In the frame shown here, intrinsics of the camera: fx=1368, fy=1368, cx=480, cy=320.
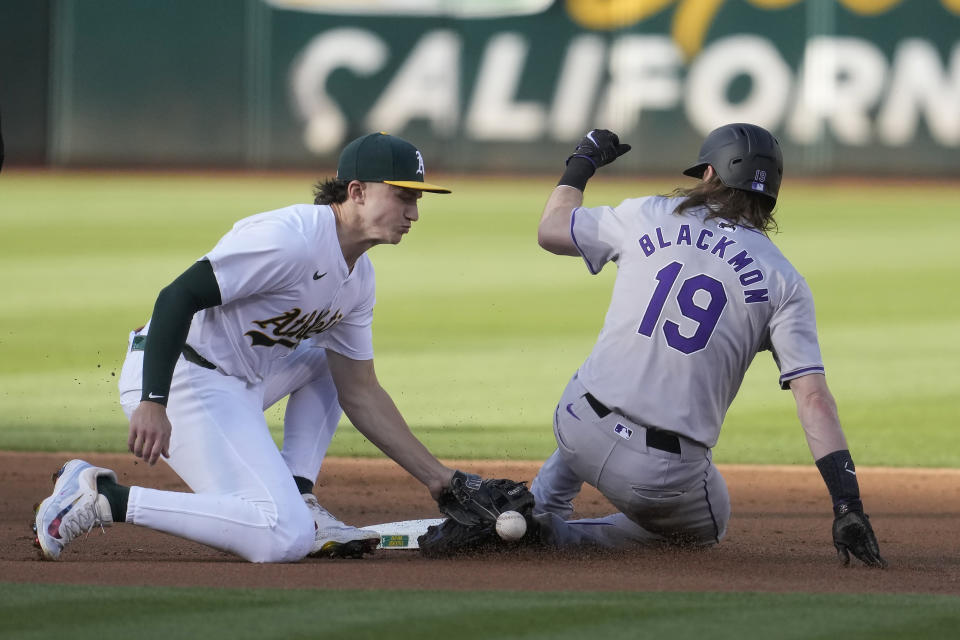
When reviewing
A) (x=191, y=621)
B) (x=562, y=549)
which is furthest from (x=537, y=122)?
(x=191, y=621)

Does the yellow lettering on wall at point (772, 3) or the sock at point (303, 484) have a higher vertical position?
the yellow lettering on wall at point (772, 3)

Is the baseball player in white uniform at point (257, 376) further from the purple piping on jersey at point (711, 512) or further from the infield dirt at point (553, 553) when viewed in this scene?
the purple piping on jersey at point (711, 512)

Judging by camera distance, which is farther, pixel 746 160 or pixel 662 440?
pixel 746 160

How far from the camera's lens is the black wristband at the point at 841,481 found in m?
3.83

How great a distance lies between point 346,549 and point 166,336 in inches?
35.8

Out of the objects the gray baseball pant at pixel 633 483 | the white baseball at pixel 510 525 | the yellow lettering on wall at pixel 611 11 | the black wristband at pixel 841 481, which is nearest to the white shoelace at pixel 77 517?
the white baseball at pixel 510 525

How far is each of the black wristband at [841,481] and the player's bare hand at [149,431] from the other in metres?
1.84

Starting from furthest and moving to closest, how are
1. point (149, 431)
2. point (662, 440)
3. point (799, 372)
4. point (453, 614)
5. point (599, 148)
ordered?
point (599, 148) < point (662, 440) < point (799, 372) < point (149, 431) < point (453, 614)

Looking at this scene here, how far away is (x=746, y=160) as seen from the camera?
4.17 metres

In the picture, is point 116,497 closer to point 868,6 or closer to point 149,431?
point 149,431

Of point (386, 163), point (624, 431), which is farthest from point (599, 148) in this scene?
point (624, 431)

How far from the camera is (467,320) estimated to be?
11.0 metres

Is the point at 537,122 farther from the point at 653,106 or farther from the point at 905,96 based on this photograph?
the point at 905,96

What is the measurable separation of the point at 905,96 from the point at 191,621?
675 inches
